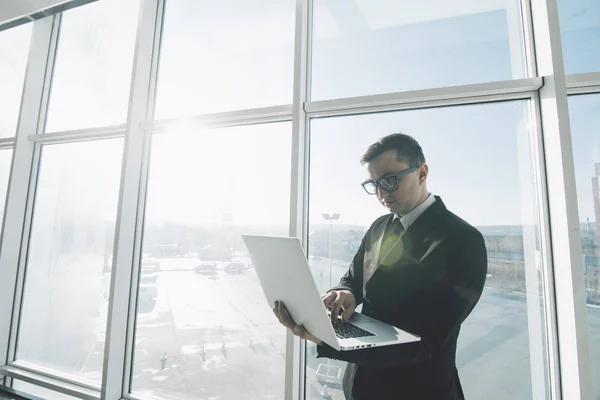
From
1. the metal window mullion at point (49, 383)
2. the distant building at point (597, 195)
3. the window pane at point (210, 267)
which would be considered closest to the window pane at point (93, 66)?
the window pane at point (210, 267)

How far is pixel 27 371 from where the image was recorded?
7.75ft

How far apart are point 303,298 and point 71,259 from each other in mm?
2312

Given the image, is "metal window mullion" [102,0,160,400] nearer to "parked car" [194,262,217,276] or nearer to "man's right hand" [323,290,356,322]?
"parked car" [194,262,217,276]

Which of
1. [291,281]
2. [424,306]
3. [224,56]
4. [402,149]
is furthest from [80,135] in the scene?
[424,306]

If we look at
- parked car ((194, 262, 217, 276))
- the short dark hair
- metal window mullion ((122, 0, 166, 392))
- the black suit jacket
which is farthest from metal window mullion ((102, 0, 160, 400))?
the short dark hair

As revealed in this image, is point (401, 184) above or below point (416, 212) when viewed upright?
above

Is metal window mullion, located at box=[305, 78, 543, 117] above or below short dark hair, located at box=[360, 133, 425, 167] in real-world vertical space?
above

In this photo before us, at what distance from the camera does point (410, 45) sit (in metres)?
1.75

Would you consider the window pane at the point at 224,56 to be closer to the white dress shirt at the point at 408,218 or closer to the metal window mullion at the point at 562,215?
the white dress shirt at the point at 408,218

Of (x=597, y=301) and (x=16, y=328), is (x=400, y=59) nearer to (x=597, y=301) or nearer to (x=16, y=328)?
(x=597, y=301)

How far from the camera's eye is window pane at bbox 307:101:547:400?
1417 millimetres

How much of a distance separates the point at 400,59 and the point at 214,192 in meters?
1.40

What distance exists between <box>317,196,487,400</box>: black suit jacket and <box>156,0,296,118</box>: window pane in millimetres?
1198

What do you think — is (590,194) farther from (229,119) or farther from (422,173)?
(229,119)
